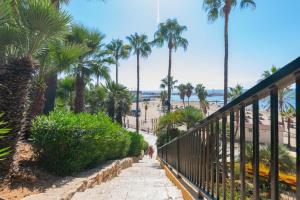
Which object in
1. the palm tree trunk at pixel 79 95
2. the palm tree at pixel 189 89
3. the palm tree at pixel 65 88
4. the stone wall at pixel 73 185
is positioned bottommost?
the stone wall at pixel 73 185

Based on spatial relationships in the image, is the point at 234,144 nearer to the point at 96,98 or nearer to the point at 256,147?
the point at 256,147

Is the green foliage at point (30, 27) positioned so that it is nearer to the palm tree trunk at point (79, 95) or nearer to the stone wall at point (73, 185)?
the stone wall at point (73, 185)

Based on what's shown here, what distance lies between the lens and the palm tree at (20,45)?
538 centimetres

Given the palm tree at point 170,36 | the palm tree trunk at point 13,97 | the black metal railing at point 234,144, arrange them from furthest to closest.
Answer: the palm tree at point 170,36, the palm tree trunk at point 13,97, the black metal railing at point 234,144

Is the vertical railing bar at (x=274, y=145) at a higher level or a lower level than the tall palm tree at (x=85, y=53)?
lower

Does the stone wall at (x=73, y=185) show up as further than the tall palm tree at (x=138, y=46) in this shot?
No

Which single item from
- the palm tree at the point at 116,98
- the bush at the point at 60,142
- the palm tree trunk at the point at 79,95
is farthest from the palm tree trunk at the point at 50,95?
the palm tree at the point at 116,98

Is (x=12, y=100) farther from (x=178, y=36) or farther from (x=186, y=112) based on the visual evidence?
(x=178, y=36)

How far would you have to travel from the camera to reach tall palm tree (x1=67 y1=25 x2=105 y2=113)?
1432 cm

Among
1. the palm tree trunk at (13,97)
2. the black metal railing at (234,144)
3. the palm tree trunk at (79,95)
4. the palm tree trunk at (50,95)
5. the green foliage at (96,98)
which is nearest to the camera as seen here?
the black metal railing at (234,144)

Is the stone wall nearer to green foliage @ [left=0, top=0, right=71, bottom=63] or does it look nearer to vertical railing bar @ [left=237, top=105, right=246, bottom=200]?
green foliage @ [left=0, top=0, right=71, bottom=63]

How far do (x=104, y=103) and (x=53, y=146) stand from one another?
27.5 m

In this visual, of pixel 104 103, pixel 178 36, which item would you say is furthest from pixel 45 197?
pixel 178 36

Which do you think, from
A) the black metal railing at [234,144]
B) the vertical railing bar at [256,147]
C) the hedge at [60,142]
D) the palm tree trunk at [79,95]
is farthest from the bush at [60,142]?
the palm tree trunk at [79,95]
